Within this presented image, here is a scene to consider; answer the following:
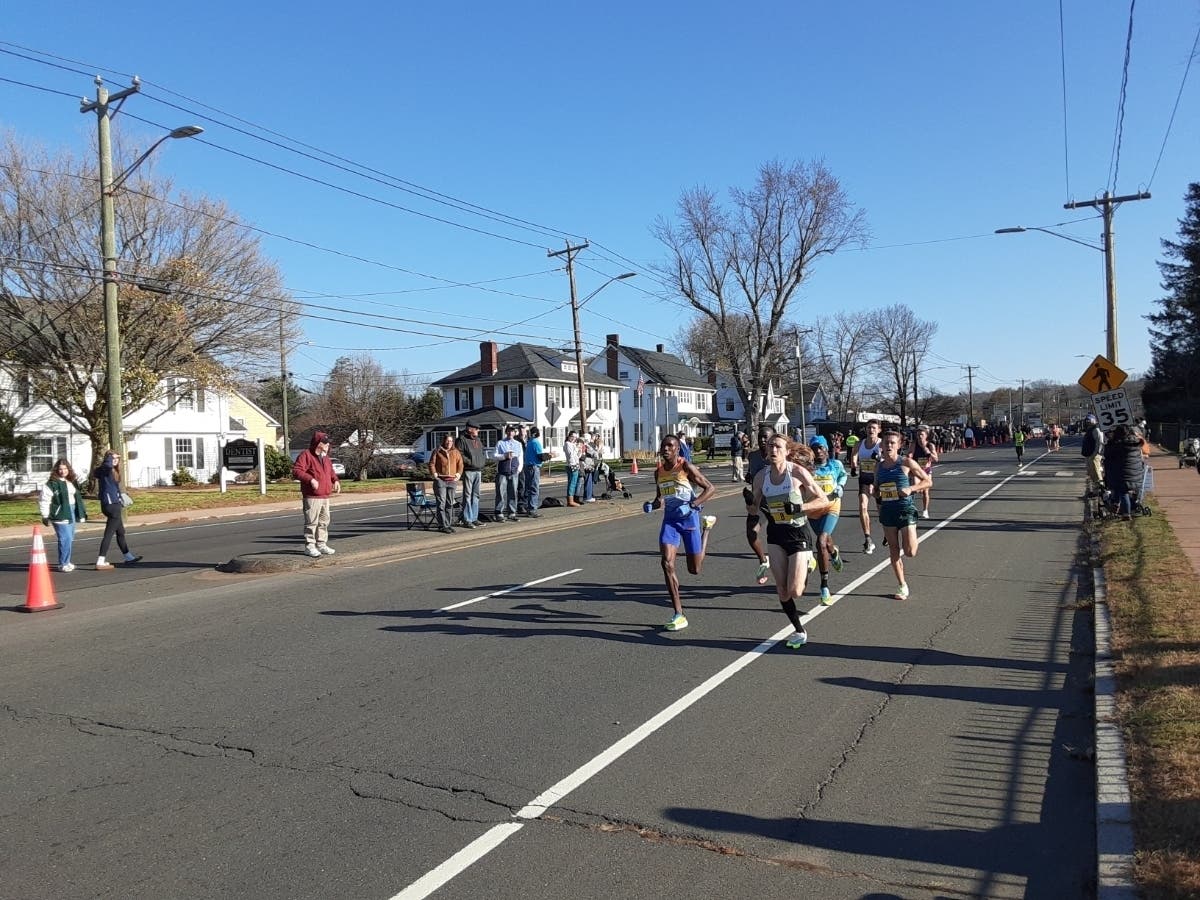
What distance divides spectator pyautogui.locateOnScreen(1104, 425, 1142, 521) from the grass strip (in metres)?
5.03

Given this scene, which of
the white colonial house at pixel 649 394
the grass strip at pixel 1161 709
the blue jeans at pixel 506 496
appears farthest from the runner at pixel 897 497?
the white colonial house at pixel 649 394

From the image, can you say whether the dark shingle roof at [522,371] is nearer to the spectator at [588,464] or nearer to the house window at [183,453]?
the house window at [183,453]

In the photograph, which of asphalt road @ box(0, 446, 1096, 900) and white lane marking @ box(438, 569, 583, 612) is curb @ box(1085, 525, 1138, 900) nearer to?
asphalt road @ box(0, 446, 1096, 900)

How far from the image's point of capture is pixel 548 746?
220 inches

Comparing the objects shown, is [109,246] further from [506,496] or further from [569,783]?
[569,783]

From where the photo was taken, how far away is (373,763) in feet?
17.6

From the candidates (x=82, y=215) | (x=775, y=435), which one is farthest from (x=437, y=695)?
(x=82, y=215)

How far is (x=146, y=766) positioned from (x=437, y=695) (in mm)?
1960

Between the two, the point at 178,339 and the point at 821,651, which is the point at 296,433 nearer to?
the point at 178,339

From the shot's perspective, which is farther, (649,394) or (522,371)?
(649,394)

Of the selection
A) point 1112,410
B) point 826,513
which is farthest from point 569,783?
point 1112,410

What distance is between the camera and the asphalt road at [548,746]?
408 centimetres

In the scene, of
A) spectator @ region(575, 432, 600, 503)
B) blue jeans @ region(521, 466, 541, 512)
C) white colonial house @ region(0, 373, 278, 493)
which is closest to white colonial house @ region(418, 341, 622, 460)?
white colonial house @ region(0, 373, 278, 493)

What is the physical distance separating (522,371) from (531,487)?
44.5 meters
